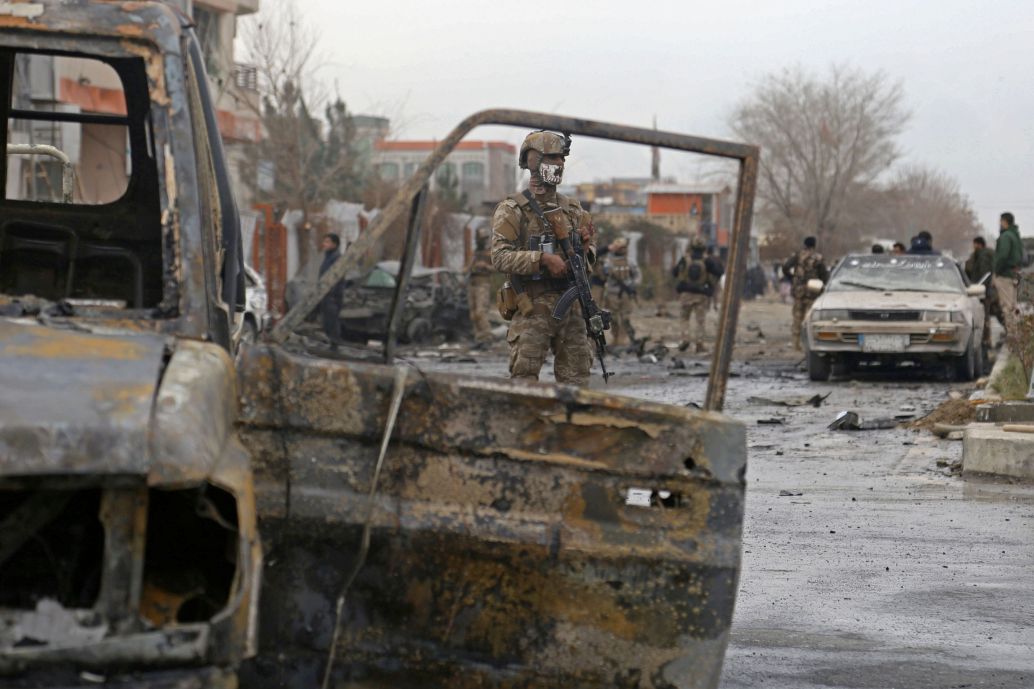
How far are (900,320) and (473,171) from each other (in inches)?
2948

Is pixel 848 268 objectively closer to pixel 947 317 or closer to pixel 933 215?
pixel 947 317

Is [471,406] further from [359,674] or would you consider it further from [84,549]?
[84,549]

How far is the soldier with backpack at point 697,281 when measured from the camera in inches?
976

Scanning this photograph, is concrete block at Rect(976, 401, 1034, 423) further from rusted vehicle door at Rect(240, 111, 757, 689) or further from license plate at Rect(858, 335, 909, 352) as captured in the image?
rusted vehicle door at Rect(240, 111, 757, 689)

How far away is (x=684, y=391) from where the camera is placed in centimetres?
1800

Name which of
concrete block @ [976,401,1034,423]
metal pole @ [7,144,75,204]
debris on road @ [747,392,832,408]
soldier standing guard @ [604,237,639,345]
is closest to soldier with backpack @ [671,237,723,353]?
soldier standing guard @ [604,237,639,345]

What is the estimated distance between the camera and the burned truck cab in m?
3.07

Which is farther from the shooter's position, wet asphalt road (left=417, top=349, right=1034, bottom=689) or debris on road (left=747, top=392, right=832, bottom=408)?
debris on road (left=747, top=392, right=832, bottom=408)

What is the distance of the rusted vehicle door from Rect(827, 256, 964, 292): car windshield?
638 inches

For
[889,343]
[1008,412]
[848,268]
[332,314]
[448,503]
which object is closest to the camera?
[448,503]

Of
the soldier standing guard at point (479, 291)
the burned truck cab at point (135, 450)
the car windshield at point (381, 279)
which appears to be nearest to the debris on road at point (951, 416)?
the car windshield at point (381, 279)

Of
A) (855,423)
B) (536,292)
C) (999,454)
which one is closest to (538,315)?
(536,292)

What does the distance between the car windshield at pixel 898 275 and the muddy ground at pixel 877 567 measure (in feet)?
17.3

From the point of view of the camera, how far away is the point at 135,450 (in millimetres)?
3037
